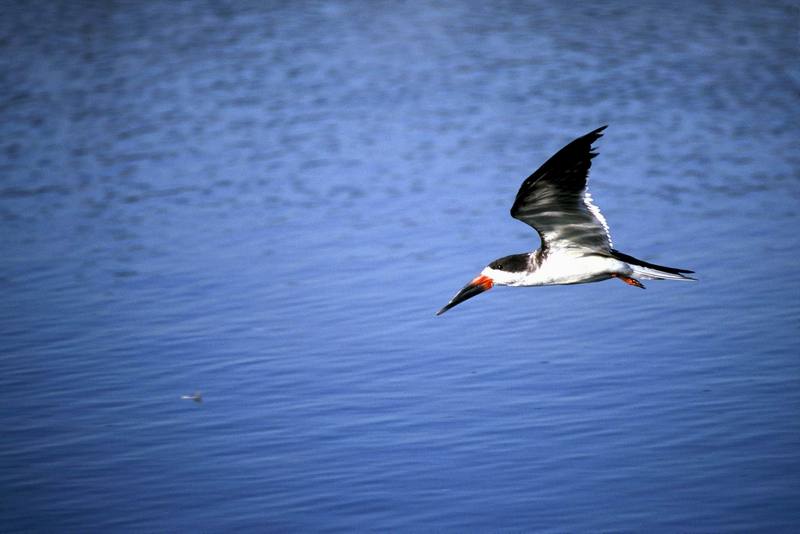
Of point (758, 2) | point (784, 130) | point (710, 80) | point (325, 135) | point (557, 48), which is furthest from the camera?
point (758, 2)

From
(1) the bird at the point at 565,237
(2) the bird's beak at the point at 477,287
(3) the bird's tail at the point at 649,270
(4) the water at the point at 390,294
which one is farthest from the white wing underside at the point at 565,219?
(4) the water at the point at 390,294

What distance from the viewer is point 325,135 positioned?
22047 millimetres

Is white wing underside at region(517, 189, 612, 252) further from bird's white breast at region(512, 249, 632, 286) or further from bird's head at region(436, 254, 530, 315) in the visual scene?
bird's head at region(436, 254, 530, 315)

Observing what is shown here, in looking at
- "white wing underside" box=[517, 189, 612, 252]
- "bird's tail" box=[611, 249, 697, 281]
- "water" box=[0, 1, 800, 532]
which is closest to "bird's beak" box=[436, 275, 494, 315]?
"white wing underside" box=[517, 189, 612, 252]

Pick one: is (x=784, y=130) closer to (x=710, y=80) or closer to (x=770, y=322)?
(x=710, y=80)

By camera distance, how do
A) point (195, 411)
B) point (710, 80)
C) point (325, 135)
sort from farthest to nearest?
point (710, 80), point (325, 135), point (195, 411)

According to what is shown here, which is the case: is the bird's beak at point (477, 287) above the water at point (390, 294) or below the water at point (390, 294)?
above

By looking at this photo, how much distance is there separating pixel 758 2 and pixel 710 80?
6.45 meters

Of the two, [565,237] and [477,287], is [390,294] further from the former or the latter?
[565,237]

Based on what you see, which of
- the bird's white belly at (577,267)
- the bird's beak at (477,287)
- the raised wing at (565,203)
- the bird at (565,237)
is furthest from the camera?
the bird's beak at (477,287)

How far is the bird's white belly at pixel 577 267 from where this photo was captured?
10141 mm

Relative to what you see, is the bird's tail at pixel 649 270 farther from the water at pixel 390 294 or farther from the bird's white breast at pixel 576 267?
the water at pixel 390 294

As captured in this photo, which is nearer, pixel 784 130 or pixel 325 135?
pixel 784 130

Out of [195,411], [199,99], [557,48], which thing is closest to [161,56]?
[199,99]
